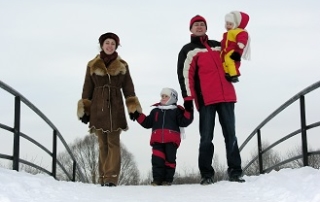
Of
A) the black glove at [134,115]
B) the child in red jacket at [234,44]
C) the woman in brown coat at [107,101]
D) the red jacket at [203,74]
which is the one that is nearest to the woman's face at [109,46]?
the woman in brown coat at [107,101]

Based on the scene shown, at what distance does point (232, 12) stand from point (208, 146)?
136 cm

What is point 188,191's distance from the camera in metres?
4.37

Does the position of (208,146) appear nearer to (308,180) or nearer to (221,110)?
(221,110)

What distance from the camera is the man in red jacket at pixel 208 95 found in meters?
4.95

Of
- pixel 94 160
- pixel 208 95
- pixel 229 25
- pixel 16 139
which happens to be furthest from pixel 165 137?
pixel 94 160

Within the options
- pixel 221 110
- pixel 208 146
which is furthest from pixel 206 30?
pixel 208 146

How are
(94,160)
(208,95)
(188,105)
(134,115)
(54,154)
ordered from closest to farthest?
(208,95), (188,105), (134,115), (54,154), (94,160)

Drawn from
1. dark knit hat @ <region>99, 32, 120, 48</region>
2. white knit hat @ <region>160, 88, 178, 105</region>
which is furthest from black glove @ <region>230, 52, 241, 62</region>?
dark knit hat @ <region>99, 32, 120, 48</region>

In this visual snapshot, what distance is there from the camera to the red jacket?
4.96 meters

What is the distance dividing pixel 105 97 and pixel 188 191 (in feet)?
5.70

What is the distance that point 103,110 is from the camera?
5.60 meters

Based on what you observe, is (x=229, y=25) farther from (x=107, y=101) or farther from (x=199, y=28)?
(x=107, y=101)

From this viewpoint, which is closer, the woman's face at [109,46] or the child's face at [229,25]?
the child's face at [229,25]

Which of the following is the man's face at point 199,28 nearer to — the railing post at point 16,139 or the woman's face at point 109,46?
the woman's face at point 109,46
